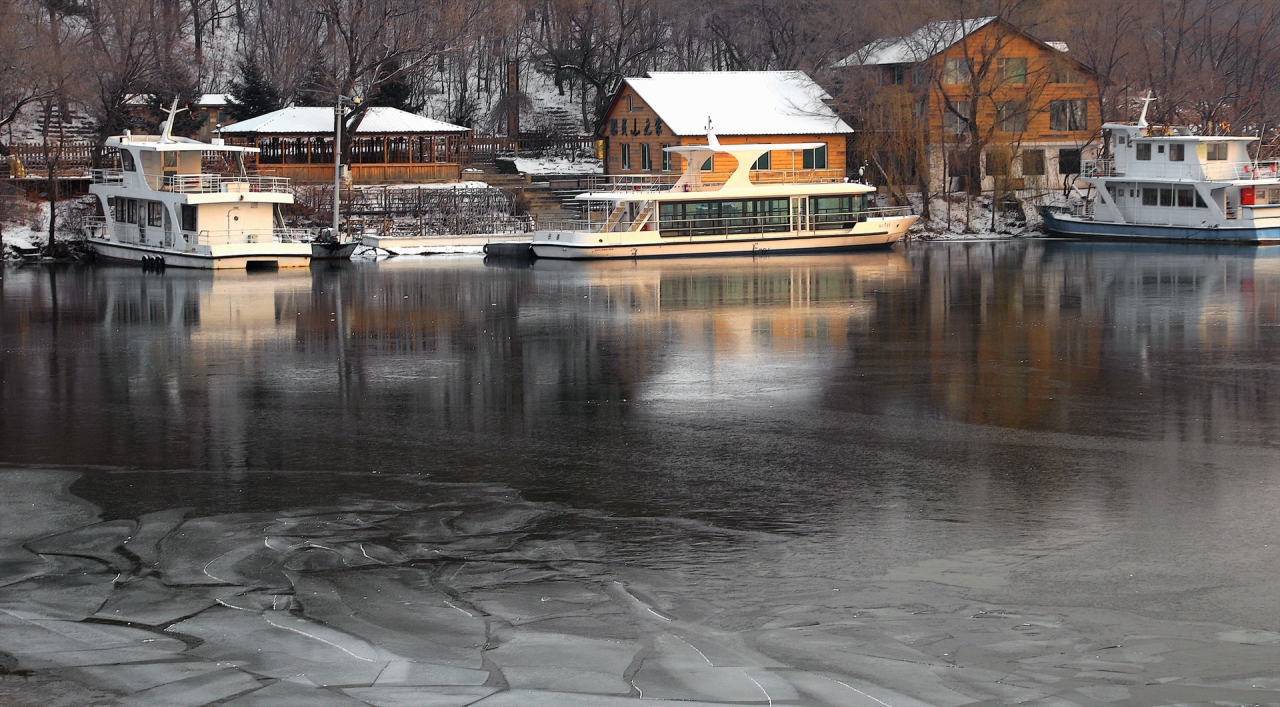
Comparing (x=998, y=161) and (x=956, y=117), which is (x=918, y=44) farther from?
(x=998, y=161)

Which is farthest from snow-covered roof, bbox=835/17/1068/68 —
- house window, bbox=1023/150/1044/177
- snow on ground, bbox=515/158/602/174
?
snow on ground, bbox=515/158/602/174

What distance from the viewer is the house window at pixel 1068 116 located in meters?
53.9

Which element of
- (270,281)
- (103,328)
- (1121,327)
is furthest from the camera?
(270,281)

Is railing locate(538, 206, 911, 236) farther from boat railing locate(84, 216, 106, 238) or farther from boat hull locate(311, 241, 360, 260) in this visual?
boat railing locate(84, 216, 106, 238)

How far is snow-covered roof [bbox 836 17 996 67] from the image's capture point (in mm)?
50750

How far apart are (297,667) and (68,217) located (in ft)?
135

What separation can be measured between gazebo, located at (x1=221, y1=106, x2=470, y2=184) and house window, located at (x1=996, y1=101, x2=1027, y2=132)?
64.8 feet

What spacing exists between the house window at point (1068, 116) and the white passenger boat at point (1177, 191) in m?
5.45

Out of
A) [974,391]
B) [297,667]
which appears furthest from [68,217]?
[297,667]

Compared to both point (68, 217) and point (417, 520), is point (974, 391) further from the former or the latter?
point (68, 217)

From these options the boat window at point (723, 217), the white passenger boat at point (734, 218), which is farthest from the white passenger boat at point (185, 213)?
the boat window at point (723, 217)

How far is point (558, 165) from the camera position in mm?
56344

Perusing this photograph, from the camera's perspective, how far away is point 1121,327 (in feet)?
69.7

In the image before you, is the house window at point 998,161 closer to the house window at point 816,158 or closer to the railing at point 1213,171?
the railing at point 1213,171
